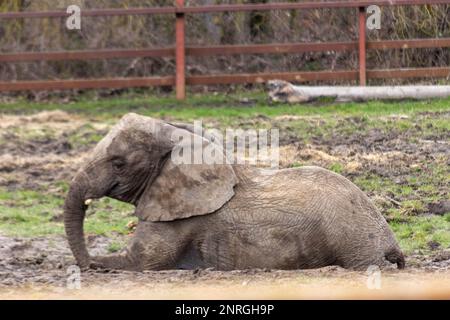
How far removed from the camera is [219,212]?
8312mm

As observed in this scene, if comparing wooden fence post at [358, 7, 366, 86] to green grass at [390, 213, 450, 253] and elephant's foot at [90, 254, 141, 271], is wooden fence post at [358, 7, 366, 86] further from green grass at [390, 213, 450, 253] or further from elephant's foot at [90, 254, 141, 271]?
elephant's foot at [90, 254, 141, 271]

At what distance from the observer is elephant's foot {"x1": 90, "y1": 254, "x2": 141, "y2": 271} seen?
8312 millimetres

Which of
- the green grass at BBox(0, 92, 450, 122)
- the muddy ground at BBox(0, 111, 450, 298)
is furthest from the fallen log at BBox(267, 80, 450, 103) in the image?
the muddy ground at BBox(0, 111, 450, 298)

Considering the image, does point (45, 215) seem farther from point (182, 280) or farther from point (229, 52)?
point (229, 52)

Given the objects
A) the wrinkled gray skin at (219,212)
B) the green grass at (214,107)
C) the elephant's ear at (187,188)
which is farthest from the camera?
the green grass at (214,107)

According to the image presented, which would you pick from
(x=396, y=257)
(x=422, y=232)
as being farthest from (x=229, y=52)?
(x=396, y=257)

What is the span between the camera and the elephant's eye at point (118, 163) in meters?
8.35

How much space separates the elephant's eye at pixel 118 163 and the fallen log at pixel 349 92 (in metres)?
7.49

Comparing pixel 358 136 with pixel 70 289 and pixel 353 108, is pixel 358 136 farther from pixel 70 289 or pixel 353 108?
pixel 70 289

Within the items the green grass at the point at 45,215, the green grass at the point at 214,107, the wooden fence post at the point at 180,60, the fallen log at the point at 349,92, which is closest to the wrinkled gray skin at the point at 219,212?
the green grass at the point at 45,215

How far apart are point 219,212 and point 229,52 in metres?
8.47

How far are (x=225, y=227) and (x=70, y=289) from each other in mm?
1522

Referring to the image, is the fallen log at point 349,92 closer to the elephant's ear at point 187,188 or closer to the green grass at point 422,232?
the green grass at point 422,232
